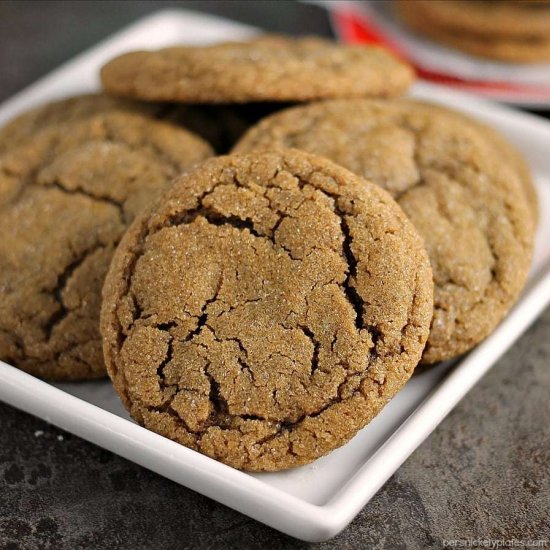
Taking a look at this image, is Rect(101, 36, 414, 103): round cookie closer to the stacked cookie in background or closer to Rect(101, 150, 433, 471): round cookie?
the stacked cookie in background

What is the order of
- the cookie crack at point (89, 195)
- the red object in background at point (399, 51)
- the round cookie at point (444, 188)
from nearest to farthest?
the round cookie at point (444, 188)
the cookie crack at point (89, 195)
the red object in background at point (399, 51)

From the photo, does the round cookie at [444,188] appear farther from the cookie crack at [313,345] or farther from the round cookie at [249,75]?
the cookie crack at [313,345]

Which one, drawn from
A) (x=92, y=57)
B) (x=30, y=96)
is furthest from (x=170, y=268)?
(x=92, y=57)

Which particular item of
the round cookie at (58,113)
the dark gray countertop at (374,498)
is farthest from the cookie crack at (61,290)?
the round cookie at (58,113)

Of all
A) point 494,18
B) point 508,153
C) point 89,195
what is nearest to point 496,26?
point 494,18

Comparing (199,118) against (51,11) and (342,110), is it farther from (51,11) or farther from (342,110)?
(51,11)

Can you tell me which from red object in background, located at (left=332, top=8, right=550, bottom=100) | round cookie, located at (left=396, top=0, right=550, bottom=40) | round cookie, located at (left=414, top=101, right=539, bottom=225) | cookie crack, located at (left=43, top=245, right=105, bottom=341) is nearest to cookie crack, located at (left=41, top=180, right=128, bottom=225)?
cookie crack, located at (left=43, top=245, right=105, bottom=341)

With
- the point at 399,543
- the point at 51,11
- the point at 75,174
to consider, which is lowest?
the point at 399,543
